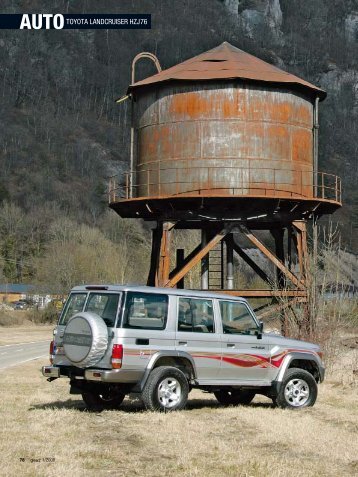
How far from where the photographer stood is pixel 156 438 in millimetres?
12320

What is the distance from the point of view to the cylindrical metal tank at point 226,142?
1050 inches

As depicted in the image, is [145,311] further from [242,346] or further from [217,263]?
[217,263]

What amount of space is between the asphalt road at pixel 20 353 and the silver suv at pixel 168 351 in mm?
14263

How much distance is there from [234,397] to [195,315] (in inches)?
102

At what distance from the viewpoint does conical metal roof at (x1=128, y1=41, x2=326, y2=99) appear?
2733 centimetres

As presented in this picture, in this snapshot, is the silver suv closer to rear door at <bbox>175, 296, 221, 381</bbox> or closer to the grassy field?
rear door at <bbox>175, 296, 221, 381</bbox>

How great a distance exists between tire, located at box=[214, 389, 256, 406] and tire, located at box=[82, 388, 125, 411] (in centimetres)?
215

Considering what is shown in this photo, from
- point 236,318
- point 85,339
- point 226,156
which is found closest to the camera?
point 85,339

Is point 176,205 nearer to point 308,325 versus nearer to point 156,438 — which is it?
point 308,325

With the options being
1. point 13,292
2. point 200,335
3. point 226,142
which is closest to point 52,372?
point 200,335

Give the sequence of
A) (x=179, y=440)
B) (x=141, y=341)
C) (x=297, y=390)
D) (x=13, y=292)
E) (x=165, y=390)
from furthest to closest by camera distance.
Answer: (x=13, y=292), (x=297, y=390), (x=165, y=390), (x=141, y=341), (x=179, y=440)

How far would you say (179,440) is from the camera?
1208 centimetres

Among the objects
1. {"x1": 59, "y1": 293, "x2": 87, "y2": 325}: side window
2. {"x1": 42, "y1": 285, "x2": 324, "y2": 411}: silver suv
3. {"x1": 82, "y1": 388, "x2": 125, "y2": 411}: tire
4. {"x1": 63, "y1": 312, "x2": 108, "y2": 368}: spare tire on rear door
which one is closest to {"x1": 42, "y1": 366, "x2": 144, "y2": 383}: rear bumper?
{"x1": 42, "y1": 285, "x2": 324, "y2": 411}: silver suv

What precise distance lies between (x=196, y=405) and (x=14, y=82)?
610 ft
